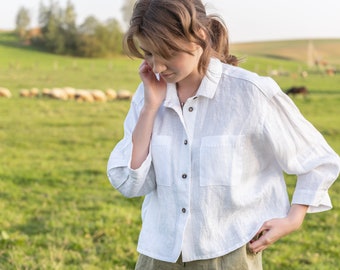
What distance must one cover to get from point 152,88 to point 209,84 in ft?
0.78

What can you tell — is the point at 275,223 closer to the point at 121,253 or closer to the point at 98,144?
the point at 121,253

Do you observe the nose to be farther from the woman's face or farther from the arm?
the arm


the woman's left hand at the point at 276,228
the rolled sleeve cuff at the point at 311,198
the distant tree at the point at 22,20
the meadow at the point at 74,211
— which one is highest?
the rolled sleeve cuff at the point at 311,198

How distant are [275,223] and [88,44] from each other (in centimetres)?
6095

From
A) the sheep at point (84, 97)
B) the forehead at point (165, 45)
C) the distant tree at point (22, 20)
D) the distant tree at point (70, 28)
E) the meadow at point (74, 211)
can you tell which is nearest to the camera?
the forehead at point (165, 45)

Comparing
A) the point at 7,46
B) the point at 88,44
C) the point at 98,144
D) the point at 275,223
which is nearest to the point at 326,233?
the point at 275,223

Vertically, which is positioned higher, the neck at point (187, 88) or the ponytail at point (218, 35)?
the ponytail at point (218, 35)

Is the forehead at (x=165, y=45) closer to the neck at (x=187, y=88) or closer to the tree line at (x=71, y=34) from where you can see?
the neck at (x=187, y=88)

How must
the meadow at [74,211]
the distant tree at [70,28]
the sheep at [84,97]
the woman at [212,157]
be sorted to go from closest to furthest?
the woman at [212,157] < the meadow at [74,211] < the sheep at [84,97] < the distant tree at [70,28]

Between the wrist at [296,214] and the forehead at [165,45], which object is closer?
the forehead at [165,45]

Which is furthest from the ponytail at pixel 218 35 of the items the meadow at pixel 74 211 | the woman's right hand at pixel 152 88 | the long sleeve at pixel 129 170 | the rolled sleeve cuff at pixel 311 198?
the meadow at pixel 74 211

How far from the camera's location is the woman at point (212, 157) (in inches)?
85.3

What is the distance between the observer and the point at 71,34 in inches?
2589

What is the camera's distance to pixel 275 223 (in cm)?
225
